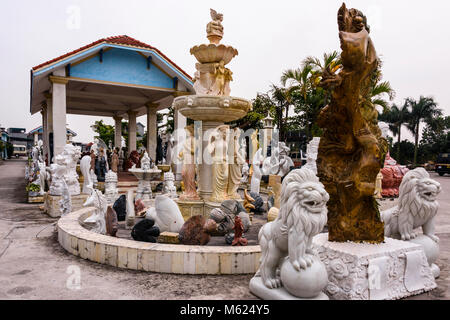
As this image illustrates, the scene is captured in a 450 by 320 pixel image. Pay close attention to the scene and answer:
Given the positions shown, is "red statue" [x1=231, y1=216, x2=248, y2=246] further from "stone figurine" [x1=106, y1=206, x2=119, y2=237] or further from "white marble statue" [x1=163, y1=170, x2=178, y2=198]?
"white marble statue" [x1=163, y1=170, x2=178, y2=198]

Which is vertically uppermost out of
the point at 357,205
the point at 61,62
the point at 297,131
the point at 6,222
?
the point at 61,62

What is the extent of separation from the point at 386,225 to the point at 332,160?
1.27 m

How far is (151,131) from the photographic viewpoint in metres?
18.0

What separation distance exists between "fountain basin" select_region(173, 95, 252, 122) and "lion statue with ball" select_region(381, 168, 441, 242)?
11.4 feet

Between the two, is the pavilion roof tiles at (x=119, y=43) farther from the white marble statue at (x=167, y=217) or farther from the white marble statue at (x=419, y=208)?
the white marble statue at (x=419, y=208)

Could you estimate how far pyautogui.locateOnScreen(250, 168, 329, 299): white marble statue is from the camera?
293 cm

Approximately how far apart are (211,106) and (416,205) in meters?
3.95

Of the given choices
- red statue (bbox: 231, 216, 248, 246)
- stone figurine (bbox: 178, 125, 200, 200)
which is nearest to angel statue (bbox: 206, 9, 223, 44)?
stone figurine (bbox: 178, 125, 200, 200)

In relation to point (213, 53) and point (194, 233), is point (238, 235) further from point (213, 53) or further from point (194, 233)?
point (213, 53)

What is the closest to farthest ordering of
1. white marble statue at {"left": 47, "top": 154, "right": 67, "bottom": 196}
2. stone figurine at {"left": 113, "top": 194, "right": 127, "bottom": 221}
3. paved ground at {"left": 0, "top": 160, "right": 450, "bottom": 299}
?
paved ground at {"left": 0, "top": 160, "right": 450, "bottom": 299}
stone figurine at {"left": 113, "top": 194, "right": 127, "bottom": 221}
white marble statue at {"left": 47, "top": 154, "right": 67, "bottom": 196}
